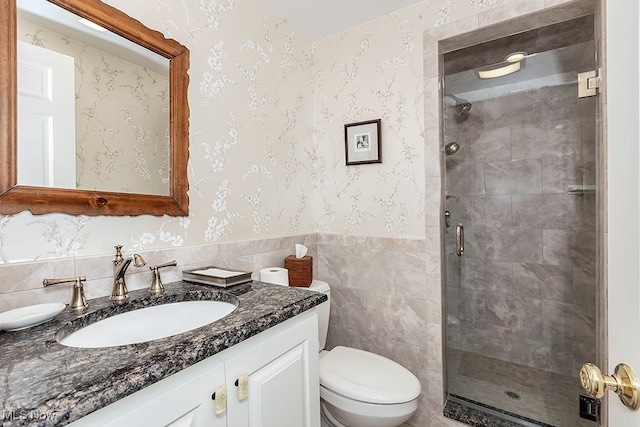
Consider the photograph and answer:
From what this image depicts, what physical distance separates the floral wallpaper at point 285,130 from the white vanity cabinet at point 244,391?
2.04ft

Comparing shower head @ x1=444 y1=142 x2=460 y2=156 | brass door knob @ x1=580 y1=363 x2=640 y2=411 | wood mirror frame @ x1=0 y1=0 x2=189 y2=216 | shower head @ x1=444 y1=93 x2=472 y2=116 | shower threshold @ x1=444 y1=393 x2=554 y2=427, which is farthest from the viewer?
shower head @ x1=444 y1=93 x2=472 y2=116

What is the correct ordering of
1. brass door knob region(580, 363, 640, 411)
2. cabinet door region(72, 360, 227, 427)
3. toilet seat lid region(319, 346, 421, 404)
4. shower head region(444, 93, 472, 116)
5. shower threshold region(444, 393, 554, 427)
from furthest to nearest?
1. shower head region(444, 93, 472, 116)
2. shower threshold region(444, 393, 554, 427)
3. toilet seat lid region(319, 346, 421, 404)
4. cabinet door region(72, 360, 227, 427)
5. brass door knob region(580, 363, 640, 411)

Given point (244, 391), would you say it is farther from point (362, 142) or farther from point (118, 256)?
point (362, 142)

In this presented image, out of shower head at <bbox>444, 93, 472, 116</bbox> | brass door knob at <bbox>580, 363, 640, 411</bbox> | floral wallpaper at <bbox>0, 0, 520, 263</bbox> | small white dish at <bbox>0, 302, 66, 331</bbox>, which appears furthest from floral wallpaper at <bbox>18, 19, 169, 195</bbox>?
shower head at <bbox>444, 93, 472, 116</bbox>

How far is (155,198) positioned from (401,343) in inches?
57.6

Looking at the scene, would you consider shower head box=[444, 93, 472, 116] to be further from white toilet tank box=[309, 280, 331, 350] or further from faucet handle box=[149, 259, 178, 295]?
faucet handle box=[149, 259, 178, 295]

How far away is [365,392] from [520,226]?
67.7 inches

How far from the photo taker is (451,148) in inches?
76.4

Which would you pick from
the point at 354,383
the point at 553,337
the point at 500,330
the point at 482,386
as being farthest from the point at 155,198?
the point at 553,337

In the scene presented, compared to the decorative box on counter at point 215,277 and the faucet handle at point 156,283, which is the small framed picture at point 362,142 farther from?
the faucet handle at point 156,283

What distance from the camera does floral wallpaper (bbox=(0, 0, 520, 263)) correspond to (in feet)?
4.15

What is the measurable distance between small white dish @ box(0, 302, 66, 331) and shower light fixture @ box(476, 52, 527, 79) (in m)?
2.54

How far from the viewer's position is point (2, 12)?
85cm

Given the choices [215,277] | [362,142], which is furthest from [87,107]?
[362,142]
